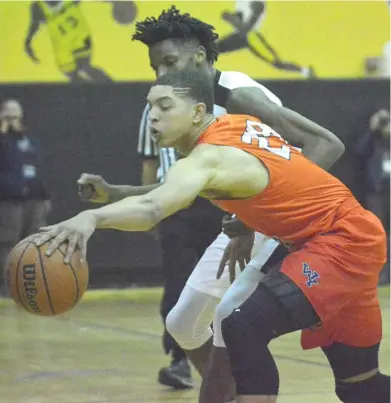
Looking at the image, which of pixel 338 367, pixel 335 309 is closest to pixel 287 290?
pixel 335 309

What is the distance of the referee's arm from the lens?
261 inches

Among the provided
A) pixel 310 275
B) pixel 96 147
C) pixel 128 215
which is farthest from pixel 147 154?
pixel 96 147

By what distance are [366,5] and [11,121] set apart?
465 centimetres

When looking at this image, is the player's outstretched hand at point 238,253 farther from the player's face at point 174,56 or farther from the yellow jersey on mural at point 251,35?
the yellow jersey on mural at point 251,35

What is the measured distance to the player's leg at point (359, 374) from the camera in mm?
4105

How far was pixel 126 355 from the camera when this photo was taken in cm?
726

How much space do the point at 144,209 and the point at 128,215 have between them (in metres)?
0.07

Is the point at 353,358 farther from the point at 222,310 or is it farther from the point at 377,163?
the point at 377,163

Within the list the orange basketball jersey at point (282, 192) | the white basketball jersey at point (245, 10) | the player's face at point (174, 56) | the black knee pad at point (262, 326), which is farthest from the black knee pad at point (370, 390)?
the white basketball jersey at point (245, 10)

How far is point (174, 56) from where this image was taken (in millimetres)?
4914

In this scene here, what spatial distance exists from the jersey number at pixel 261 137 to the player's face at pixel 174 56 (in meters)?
0.91

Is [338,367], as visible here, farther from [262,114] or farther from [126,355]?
[126,355]

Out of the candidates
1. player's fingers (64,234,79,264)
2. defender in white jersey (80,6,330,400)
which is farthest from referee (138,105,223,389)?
player's fingers (64,234,79,264)

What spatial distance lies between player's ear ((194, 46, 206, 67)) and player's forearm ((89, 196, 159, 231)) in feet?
5.24
